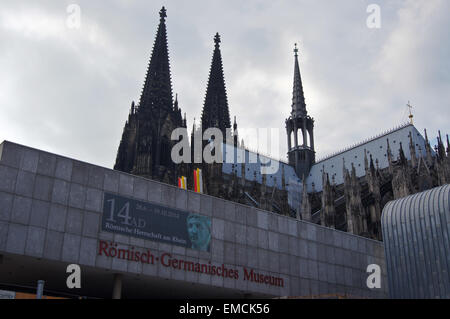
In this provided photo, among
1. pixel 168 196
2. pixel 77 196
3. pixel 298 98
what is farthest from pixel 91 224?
pixel 298 98

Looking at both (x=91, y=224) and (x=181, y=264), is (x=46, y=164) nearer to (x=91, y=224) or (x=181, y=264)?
(x=91, y=224)

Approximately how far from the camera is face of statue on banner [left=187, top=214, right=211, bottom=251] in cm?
2292

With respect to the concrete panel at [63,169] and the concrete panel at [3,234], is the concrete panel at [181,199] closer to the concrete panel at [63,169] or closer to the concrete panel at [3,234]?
the concrete panel at [63,169]

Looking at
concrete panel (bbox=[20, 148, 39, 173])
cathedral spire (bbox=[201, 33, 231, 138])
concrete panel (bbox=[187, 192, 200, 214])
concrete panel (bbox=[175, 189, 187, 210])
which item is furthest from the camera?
cathedral spire (bbox=[201, 33, 231, 138])

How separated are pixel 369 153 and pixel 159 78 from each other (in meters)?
24.8

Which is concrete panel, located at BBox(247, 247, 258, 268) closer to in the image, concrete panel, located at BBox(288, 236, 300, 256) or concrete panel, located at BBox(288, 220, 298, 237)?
concrete panel, located at BBox(288, 236, 300, 256)

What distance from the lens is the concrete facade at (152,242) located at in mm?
19031

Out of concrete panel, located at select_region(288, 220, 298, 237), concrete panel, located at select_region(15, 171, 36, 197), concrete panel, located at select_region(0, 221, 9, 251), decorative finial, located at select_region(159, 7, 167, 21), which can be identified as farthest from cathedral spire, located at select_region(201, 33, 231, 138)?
concrete panel, located at select_region(0, 221, 9, 251)

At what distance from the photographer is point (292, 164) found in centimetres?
7194

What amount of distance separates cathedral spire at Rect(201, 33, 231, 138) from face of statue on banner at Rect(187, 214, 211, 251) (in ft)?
120

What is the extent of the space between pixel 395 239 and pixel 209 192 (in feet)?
77.6

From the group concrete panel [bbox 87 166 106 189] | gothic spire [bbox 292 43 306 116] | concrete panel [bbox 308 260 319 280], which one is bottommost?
concrete panel [bbox 308 260 319 280]
